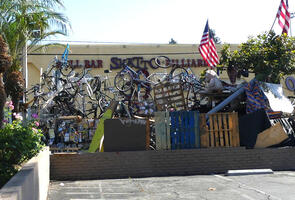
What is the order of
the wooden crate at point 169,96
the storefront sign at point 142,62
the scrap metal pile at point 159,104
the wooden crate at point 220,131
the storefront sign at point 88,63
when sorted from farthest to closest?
the storefront sign at point 142,62 → the storefront sign at point 88,63 → the wooden crate at point 169,96 → the scrap metal pile at point 159,104 → the wooden crate at point 220,131

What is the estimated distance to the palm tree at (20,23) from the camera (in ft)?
43.4

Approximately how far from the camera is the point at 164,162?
39.5 ft

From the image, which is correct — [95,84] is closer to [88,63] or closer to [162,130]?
[162,130]

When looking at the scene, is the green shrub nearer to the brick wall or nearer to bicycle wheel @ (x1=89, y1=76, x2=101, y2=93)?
the brick wall

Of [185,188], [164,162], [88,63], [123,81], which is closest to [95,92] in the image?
[123,81]

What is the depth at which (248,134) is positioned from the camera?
13.2 meters

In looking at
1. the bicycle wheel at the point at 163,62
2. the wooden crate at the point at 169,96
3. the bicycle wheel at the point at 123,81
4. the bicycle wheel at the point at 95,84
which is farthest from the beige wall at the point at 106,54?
the wooden crate at the point at 169,96

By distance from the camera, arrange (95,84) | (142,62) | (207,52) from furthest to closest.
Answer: (142,62) → (207,52) → (95,84)

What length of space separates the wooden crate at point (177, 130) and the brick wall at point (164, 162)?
288 millimetres

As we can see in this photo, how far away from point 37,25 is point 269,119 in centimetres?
1000

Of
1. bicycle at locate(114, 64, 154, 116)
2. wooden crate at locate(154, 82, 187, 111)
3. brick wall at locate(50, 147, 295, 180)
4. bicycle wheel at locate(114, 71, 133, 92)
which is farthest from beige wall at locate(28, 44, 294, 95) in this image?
brick wall at locate(50, 147, 295, 180)

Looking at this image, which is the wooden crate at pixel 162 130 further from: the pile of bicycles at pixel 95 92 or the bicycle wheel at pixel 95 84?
the bicycle wheel at pixel 95 84

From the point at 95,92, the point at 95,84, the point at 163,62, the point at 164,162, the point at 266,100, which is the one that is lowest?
the point at 164,162

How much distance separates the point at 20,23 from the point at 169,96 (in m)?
6.67
